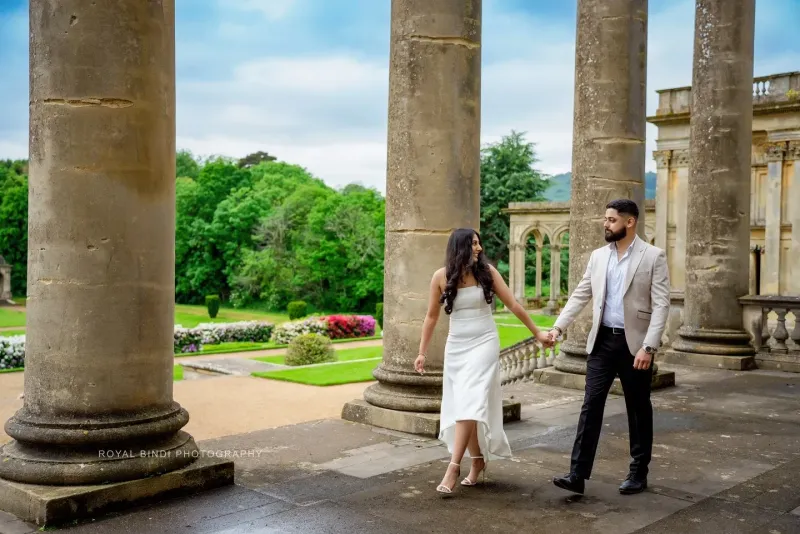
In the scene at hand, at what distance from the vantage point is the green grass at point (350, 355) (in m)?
27.9

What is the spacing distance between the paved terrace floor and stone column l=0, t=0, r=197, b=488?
588 millimetres

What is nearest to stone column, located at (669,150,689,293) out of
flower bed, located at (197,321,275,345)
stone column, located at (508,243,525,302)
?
stone column, located at (508,243,525,302)

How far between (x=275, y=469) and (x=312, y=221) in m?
60.9

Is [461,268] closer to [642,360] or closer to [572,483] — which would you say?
[642,360]

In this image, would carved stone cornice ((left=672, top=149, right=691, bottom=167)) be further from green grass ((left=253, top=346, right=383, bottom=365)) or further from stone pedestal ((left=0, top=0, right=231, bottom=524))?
stone pedestal ((left=0, top=0, right=231, bottom=524))

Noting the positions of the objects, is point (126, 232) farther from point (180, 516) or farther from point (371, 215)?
point (371, 215)

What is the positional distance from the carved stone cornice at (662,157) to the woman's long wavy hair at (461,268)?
37.5m

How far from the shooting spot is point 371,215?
221 feet

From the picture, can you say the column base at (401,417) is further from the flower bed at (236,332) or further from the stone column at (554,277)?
the stone column at (554,277)

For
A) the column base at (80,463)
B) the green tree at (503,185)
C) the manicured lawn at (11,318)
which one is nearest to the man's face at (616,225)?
the column base at (80,463)

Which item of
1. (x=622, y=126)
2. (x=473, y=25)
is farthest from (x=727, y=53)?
(x=473, y=25)

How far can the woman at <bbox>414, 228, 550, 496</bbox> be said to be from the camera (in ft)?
21.5

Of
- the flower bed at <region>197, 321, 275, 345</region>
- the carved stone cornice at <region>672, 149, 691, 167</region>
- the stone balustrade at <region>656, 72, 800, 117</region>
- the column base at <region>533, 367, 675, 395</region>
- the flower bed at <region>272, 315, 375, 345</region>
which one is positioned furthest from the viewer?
the carved stone cornice at <region>672, 149, 691, 167</region>

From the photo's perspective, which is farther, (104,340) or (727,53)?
(727,53)
